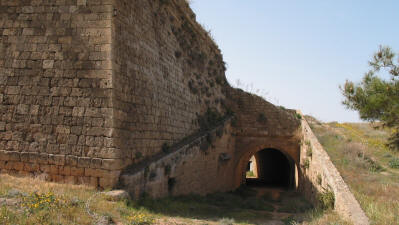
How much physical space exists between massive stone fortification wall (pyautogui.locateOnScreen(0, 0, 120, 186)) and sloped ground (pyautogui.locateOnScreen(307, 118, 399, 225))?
6252 mm

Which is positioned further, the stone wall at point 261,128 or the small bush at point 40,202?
the stone wall at point 261,128

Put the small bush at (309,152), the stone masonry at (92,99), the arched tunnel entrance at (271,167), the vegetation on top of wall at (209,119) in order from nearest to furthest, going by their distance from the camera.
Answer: the stone masonry at (92,99), the vegetation on top of wall at (209,119), the small bush at (309,152), the arched tunnel entrance at (271,167)

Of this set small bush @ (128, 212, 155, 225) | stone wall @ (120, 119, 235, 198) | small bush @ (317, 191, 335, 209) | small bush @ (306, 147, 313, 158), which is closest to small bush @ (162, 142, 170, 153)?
stone wall @ (120, 119, 235, 198)

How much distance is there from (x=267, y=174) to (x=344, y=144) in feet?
29.5

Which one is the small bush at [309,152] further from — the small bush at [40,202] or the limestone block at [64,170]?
the small bush at [40,202]

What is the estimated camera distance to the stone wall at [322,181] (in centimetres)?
691

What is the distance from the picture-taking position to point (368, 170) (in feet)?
42.6

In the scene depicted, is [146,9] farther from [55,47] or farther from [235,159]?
[235,159]

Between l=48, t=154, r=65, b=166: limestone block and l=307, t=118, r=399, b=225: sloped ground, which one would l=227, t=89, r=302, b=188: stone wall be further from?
l=48, t=154, r=65, b=166: limestone block

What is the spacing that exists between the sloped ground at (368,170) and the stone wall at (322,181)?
340 mm

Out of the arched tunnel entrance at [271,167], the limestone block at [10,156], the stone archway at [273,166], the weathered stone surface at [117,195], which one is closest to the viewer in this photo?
the weathered stone surface at [117,195]

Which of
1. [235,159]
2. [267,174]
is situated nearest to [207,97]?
[235,159]

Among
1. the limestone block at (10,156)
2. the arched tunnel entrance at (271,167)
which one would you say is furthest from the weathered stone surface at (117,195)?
the arched tunnel entrance at (271,167)

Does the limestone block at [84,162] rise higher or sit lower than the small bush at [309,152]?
lower
